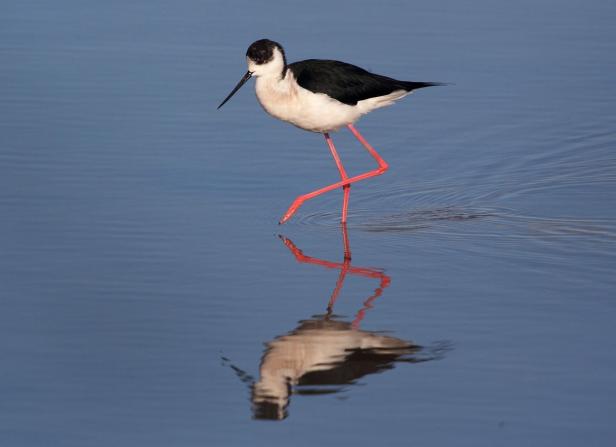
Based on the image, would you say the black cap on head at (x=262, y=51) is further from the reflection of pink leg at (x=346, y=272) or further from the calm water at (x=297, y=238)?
the reflection of pink leg at (x=346, y=272)

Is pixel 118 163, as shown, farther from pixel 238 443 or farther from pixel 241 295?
pixel 238 443

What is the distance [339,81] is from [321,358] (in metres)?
2.64

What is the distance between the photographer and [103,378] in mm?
4766

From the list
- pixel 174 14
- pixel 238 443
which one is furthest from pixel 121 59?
pixel 238 443

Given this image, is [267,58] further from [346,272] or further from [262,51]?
[346,272]

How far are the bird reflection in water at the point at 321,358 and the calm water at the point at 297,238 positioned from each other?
0.04 ft

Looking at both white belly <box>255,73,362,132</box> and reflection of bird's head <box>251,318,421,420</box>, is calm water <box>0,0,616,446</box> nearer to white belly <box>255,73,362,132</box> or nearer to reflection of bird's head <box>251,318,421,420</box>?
reflection of bird's head <box>251,318,421,420</box>

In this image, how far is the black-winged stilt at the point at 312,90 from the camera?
23.9 feet

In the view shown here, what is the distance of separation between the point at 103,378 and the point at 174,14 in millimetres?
6426

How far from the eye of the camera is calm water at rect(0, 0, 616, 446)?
4.58 metres

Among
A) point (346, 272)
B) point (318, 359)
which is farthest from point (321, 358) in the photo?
point (346, 272)

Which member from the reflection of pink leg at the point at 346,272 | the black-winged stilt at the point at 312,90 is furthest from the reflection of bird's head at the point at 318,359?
the black-winged stilt at the point at 312,90

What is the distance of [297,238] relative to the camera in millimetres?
6637

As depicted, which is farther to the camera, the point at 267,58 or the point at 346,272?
the point at 267,58
